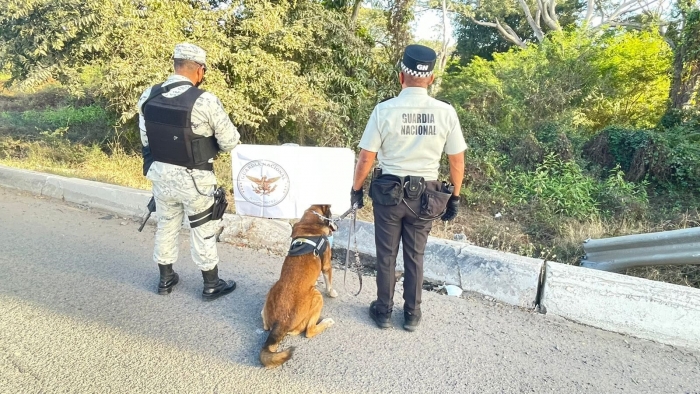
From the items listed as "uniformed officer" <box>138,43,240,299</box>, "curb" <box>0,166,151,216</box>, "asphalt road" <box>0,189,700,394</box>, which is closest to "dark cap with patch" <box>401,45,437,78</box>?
"uniformed officer" <box>138,43,240,299</box>

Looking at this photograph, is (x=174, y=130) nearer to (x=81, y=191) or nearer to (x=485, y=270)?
(x=485, y=270)

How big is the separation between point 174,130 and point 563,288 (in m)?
3.12

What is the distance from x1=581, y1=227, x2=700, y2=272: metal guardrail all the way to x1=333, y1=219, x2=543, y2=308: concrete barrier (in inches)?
28.5

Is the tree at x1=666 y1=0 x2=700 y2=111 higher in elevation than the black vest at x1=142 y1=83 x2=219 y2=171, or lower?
higher

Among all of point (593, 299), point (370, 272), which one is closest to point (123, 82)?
point (370, 272)

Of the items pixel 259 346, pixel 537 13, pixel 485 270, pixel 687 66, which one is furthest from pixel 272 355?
pixel 537 13

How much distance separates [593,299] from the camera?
303 centimetres

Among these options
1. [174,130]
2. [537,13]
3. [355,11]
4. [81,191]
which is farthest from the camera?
[537,13]

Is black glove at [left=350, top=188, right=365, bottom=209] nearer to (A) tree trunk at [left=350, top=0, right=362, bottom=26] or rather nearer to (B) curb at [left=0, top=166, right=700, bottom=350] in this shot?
(B) curb at [left=0, top=166, right=700, bottom=350]

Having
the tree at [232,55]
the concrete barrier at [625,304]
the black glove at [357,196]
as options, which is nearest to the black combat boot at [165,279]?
the black glove at [357,196]

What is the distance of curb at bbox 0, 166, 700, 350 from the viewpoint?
2828 millimetres

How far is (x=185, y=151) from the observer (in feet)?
9.73

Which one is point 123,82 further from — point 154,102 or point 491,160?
point 491,160

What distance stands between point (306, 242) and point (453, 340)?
1255mm
